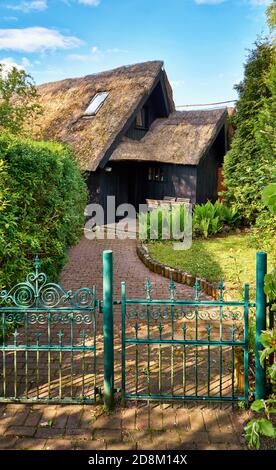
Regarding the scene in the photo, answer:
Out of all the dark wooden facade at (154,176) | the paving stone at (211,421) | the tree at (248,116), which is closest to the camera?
the paving stone at (211,421)

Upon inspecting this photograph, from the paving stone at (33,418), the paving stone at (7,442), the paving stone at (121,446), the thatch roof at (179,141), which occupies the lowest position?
the paving stone at (121,446)

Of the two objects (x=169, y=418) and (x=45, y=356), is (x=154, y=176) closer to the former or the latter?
(x=45, y=356)

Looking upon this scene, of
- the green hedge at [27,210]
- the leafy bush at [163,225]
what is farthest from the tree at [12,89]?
the green hedge at [27,210]

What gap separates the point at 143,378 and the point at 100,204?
13578 millimetres

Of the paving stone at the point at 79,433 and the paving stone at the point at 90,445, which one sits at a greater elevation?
the paving stone at the point at 79,433

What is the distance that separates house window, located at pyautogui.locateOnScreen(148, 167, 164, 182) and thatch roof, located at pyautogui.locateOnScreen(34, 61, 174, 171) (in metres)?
3.15

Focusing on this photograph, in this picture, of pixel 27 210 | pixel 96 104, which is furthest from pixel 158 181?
pixel 27 210

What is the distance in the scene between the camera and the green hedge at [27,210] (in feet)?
16.8

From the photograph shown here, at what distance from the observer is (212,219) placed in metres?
14.4

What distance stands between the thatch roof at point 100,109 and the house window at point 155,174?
10.4 ft

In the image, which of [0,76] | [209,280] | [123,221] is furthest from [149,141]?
[209,280]

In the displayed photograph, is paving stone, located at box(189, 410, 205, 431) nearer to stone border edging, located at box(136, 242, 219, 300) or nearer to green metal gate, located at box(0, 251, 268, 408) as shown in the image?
green metal gate, located at box(0, 251, 268, 408)

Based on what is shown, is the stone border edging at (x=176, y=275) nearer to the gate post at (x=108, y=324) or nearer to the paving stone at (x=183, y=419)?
the paving stone at (x=183, y=419)

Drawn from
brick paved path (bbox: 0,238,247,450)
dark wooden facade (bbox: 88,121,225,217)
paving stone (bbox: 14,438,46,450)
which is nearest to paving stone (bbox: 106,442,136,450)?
brick paved path (bbox: 0,238,247,450)
